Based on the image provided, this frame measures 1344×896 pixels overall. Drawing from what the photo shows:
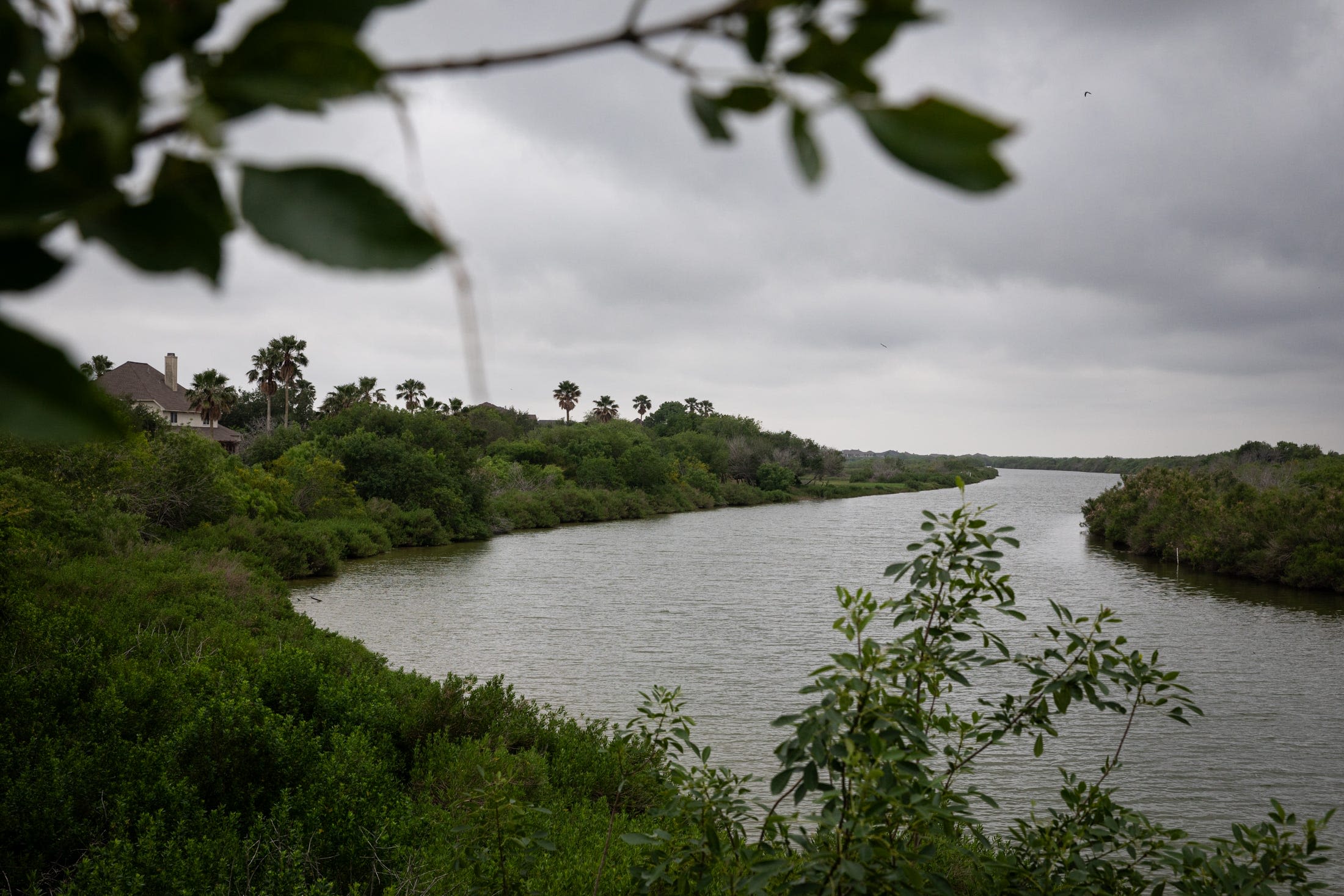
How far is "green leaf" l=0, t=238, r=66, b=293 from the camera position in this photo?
1.14 feet

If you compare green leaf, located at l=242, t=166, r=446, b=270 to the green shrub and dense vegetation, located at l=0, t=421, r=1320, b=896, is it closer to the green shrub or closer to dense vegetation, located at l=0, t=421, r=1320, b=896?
dense vegetation, located at l=0, t=421, r=1320, b=896

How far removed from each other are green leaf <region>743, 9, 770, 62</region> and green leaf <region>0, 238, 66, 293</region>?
385 mm

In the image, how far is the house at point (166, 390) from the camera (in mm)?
42438

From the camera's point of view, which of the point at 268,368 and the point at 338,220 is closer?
the point at 338,220

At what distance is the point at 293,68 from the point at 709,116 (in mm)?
286

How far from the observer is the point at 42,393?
1.01 ft

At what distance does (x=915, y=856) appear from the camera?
2428mm

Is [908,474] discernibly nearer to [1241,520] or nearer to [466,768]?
[1241,520]

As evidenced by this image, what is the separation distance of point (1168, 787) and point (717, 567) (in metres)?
18.9

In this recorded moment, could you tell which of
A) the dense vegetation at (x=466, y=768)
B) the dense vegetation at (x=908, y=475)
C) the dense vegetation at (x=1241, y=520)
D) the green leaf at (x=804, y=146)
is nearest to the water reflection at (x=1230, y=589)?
the dense vegetation at (x=1241, y=520)

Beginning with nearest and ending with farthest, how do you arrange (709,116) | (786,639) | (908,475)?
(709,116) < (786,639) < (908,475)

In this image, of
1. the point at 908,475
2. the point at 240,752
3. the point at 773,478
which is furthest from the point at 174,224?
the point at 908,475

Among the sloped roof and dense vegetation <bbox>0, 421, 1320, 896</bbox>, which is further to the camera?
the sloped roof

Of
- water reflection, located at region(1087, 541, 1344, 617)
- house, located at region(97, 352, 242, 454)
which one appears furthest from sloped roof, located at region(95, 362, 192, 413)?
water reflection, located at region(1087, 541, 1344, 617)
